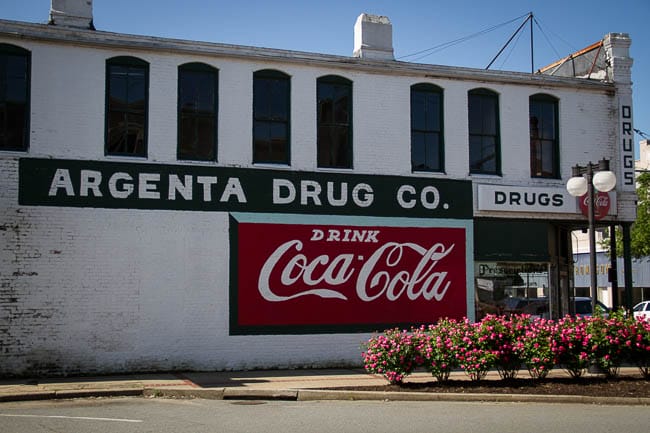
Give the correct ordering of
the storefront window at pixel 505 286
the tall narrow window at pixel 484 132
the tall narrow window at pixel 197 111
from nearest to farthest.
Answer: the tall narrow window at pixel 197 111 → the storefront window at pixel 505 286 → the tall narrow window at pixel 484 132

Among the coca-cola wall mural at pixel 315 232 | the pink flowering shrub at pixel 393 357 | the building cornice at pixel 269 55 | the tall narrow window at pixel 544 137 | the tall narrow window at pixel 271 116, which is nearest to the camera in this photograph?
the pink flowering shrub at pixel 393 357

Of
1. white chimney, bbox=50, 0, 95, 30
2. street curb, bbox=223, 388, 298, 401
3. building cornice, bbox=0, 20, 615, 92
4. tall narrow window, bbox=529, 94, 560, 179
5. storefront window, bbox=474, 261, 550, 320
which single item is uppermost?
white chimney, bbox=50, 0, 95, 30

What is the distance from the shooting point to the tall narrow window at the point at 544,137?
63.0 feet

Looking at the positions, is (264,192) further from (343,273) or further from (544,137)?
(544,137)

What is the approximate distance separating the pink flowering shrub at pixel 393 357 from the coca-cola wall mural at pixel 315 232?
3.66 meters

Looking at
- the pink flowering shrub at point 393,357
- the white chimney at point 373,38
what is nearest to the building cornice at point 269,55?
the white chimney at point 373,38

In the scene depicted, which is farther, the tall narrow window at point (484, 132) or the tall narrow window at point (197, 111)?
the tall narrow window at point (484, 132)

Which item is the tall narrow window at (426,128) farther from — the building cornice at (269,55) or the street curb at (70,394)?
the street curb at (70,394)

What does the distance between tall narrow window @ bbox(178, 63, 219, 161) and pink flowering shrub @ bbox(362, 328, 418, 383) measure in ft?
19.8

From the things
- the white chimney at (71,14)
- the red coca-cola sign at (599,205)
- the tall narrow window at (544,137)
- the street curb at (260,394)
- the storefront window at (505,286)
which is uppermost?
the white chimney at (71,14)

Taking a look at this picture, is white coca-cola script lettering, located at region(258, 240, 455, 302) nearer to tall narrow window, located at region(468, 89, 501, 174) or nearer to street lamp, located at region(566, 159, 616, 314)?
tall narrow window, located at region(468, 89, 501, 174)

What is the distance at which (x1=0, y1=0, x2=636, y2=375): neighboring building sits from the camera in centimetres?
1545

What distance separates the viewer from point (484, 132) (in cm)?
1881

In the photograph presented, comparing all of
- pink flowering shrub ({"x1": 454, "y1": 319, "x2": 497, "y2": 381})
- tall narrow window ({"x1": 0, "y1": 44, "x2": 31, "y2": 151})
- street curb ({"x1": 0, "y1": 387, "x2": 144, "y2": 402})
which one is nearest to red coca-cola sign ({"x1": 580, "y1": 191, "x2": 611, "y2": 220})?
pink flowering shrub ({"x1": 454, "y1": 319, "x2": 497, "y2": 381})
